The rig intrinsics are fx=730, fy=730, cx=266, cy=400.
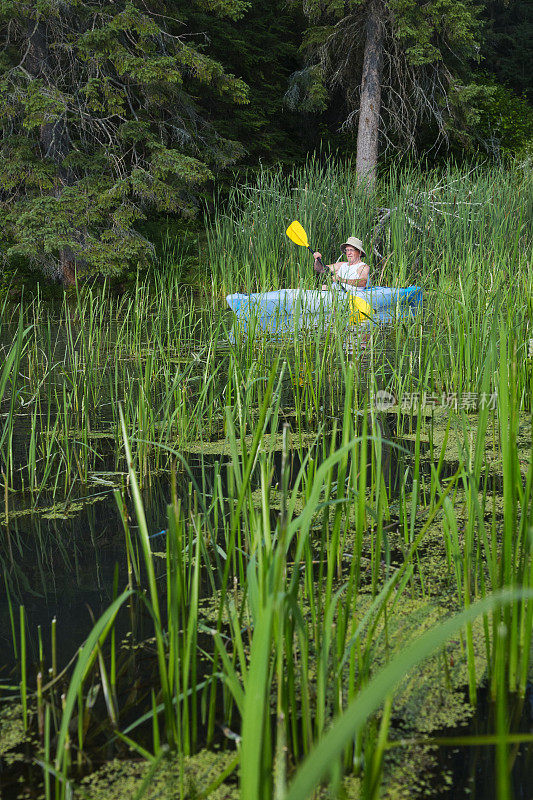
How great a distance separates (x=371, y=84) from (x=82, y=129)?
439cm

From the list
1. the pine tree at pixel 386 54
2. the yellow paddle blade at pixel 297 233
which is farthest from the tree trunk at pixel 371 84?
the yellow paddle blade at pixel 297 233

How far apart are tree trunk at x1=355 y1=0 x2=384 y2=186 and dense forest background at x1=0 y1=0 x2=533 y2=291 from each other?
0.08ft

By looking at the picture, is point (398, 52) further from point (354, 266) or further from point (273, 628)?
point (273, 628)

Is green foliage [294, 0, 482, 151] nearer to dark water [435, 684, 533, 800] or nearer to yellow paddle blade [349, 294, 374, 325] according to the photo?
yellow paddle blade [349, 294, 374, 325]

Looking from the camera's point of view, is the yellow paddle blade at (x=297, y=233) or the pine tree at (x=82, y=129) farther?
the pine tree at (x=82, y=129)

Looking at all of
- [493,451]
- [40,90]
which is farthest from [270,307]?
[40,90]

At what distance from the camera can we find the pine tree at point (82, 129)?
7348 mm

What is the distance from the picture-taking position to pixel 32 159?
7.82 metres

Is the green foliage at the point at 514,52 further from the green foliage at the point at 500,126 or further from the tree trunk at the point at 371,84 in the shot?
the tree trunk at the point at 371,84

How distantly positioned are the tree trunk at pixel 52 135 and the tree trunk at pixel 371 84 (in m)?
4.21

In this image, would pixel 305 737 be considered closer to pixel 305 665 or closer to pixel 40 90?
pixel 305 665

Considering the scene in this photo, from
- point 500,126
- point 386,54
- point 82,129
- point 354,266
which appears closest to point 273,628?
point 354,266

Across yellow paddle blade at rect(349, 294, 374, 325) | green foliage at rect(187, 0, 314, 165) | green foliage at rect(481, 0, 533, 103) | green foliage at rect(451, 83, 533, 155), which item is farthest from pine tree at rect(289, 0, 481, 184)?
yellow paddle blade at rect(349, 294, 374, 325)

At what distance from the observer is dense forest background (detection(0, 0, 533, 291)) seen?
7.57m
